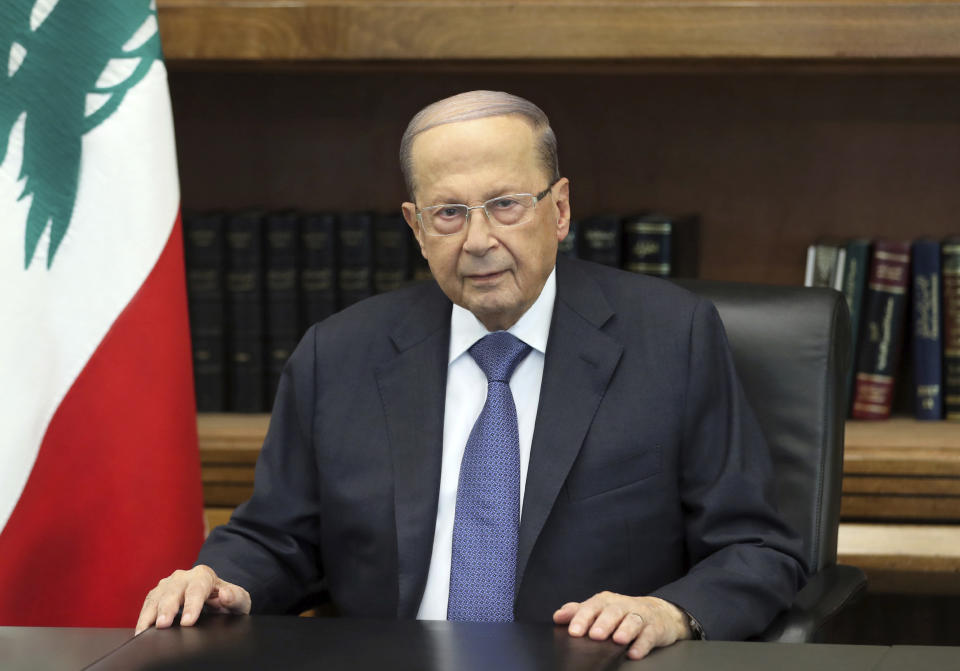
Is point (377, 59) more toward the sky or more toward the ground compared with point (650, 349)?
more toward the sky

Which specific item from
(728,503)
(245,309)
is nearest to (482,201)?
(728,503)

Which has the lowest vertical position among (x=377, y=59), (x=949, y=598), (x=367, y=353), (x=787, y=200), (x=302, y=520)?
(x=949, y=598)

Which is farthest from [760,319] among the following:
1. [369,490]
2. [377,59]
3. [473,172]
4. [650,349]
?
[377,59]

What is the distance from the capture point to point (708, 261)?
2.68m

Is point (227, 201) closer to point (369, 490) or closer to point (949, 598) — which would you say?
point (369, 490)

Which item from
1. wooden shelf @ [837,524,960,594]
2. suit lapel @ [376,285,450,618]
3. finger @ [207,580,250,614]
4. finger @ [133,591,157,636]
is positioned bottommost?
wooden shelf @ [837,524,960,594]

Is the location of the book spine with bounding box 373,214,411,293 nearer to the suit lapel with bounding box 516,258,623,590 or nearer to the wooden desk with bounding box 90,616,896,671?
the suit lapel with bounding box 516,258,623,590

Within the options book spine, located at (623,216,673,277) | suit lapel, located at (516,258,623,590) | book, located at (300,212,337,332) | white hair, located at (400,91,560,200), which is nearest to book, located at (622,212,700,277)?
book spine, located at (623,216,673,277)

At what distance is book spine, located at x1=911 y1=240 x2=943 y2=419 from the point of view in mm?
2350

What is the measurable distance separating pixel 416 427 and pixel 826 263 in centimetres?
119

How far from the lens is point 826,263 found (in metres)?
2.45

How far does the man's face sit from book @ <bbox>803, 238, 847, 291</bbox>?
1.00 m

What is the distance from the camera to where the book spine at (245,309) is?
8.12 feet

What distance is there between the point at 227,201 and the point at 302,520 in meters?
1.29
